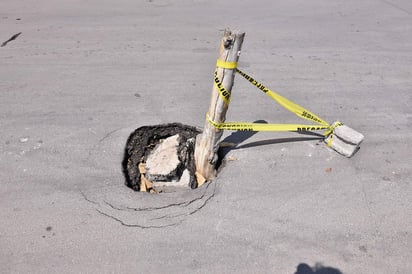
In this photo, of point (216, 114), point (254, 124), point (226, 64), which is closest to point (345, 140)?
point (254, 124)

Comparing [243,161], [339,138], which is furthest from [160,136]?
[339,138]

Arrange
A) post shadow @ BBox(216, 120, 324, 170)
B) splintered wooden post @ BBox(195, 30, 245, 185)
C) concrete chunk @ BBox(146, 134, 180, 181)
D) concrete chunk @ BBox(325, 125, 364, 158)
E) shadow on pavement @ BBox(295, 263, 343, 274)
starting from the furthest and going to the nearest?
post shadow @ BBox(216, 120, 324, 170) < concrete chunk @ BBox(325, 125, 364, 158) < concrete chunk @ BBox(146, 134, 180, 181) < splintered wooden post @ BBox(195, 30, 245, 185) < shadow on pavement @ BBox(295, 263, 343, 274)

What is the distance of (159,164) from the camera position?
391 centimetres

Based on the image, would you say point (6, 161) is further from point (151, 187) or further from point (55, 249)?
point (151, 187)

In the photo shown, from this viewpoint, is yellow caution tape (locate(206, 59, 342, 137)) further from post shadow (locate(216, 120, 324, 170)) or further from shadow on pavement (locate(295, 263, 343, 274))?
shadow on pavement (locate(295, 263, 343, 274))

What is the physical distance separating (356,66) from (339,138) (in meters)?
3.06

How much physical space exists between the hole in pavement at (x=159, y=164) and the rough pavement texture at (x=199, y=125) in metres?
0.17

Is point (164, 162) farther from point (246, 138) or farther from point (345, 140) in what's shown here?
point (345, 140)

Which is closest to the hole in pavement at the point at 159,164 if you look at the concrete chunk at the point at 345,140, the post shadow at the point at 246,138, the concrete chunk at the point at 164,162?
the concrete chunk at the point at 164,162

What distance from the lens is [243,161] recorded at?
4145 millimetres

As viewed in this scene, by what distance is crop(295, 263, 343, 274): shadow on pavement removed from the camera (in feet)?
9.68

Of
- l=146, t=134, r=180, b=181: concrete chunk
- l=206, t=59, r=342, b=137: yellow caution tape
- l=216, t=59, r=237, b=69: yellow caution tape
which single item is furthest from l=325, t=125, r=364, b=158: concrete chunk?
l=146, t=134, r=180, b=181: concrete chunk

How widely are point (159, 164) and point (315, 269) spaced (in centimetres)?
214

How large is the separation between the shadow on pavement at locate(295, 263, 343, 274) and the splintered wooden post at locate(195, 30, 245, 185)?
152cm
